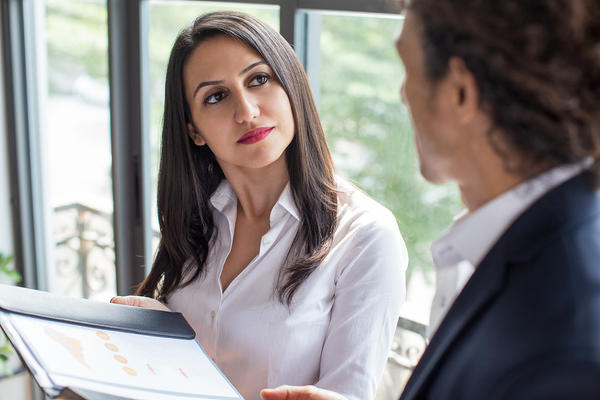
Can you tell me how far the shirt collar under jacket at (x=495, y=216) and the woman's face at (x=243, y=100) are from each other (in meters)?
0.64

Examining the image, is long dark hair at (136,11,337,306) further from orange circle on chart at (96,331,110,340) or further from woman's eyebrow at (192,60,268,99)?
orange circle on chart at (96,331,110,340)

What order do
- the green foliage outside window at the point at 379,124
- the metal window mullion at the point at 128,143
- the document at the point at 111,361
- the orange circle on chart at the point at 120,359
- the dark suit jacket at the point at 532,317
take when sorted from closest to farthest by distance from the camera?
the dark suit jacket at the point at 532,317 → the document at the point at 111,361 → the orange circle on chart at the point at 120,359 → the green foliage outside window at the point at 379,124 → the metal window mullion at the point at 128,143

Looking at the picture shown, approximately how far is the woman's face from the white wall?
1.81 meters

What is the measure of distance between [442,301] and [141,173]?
1.79 m

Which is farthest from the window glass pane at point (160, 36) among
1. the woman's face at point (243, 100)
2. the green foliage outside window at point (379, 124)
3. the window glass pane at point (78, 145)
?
the woman's face at point (243, 100)

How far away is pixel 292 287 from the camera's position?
1185 millimetres

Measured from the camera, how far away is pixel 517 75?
0.56 meters

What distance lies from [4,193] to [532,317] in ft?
9.31

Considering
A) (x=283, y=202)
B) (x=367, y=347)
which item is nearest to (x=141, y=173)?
(x=283, y=202)

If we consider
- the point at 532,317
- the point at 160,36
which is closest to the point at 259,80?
the point at 532,317

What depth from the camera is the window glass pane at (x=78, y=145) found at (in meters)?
2.50

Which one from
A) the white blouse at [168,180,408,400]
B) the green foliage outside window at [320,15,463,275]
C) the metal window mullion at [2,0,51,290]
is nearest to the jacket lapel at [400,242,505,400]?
the white blouse at [168,180,408,400]

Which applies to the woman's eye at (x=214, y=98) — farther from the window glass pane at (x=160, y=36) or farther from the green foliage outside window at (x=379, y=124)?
the window glass pane at (x=160, y=36)

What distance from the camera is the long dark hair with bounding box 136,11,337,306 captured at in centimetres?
125
